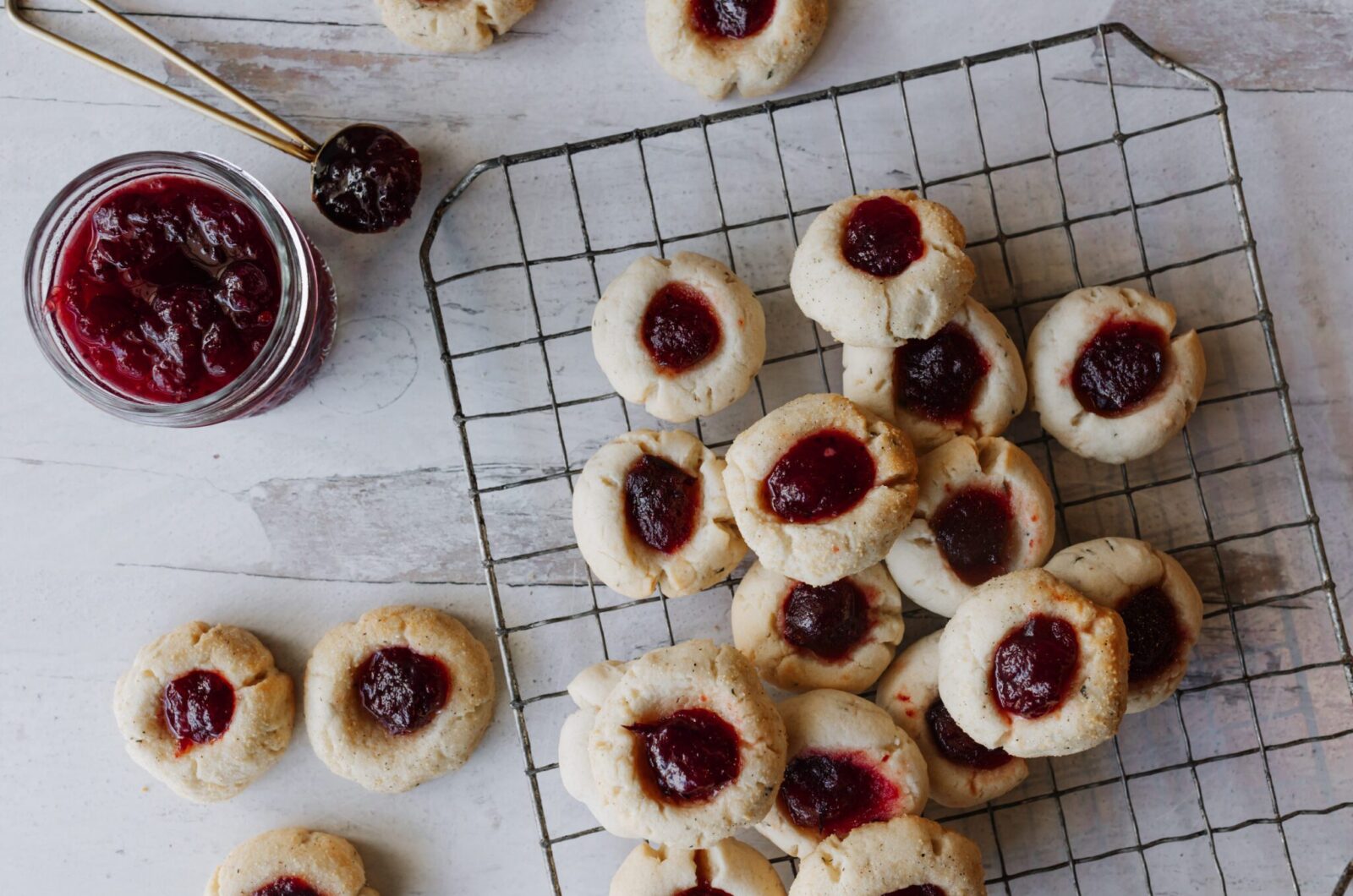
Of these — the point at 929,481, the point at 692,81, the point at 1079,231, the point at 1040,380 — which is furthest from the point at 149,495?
the point at 1079,231

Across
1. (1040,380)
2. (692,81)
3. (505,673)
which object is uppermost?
(692,81)

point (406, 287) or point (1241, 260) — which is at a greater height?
point (406, 287)

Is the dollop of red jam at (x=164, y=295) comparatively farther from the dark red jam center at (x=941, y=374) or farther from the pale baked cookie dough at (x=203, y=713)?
the dark red jam center at (x=941, y=374)

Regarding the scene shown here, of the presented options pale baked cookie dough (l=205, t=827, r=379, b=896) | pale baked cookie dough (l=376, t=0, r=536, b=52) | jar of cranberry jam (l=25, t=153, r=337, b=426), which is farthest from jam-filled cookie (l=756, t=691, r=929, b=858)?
pale baked cookie dough (l=376, t=0, r=536, b=52)

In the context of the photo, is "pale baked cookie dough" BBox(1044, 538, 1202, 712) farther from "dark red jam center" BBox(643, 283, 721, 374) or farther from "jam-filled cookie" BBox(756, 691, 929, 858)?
"dark red jam center" BBox(643, 283, 721, 374)

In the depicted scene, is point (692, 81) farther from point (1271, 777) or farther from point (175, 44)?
point (1271, 777)

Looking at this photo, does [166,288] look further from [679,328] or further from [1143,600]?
[1143,600]

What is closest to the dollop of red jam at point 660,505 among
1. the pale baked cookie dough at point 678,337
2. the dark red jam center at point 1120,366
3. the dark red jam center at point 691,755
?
the pale baked cookie dough at point 678,337
